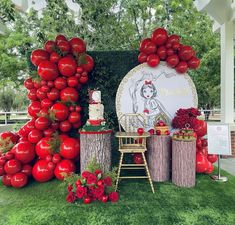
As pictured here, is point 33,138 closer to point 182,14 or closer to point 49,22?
point 49,22

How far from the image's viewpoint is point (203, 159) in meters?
3.42

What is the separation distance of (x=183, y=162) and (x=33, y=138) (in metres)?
2.07

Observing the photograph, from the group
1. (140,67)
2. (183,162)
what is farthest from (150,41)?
(183,162)

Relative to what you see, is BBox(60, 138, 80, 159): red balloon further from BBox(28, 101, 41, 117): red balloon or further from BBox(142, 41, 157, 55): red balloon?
BBox(142, 41, 157, 55): red balloon

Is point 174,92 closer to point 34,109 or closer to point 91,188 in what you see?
point 91,188

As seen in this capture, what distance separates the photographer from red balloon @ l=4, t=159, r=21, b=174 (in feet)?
10.0

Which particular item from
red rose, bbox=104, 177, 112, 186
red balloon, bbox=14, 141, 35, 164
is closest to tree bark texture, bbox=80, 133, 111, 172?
red rose, bbox=104, 177, 112, 186

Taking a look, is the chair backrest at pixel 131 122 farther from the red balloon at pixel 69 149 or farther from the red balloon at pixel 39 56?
the red balloon at pixel 39 56

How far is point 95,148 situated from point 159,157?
0.90 metres

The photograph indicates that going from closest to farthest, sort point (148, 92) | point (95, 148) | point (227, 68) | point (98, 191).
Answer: point (98, 191), point (95, 148), point (148, 92), point (227, 68)

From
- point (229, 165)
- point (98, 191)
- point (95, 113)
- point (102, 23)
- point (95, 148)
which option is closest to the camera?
point (98, 191)

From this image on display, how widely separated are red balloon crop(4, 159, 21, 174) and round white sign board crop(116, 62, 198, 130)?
1600 millimetres

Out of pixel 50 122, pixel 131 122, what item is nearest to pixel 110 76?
pixel 131 122

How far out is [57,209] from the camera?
2.48 meters
